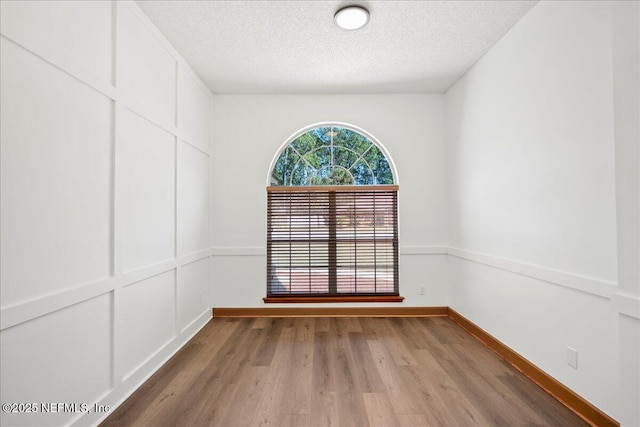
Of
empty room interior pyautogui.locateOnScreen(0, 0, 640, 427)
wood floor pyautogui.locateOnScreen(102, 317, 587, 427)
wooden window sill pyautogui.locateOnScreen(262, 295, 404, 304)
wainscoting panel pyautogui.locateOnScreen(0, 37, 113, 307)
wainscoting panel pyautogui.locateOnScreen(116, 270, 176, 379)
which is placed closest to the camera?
wainscoting panel pyautogui.locateOnScreen(0, 37, 113, 307)

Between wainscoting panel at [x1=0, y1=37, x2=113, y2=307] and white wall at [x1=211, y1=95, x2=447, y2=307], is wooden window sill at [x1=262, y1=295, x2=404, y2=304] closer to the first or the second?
white wall at [x1=211, y1=95, x2=447, y2=307]

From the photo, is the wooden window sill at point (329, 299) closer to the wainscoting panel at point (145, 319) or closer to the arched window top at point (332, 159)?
the wainscoting panel at point (145, 319)

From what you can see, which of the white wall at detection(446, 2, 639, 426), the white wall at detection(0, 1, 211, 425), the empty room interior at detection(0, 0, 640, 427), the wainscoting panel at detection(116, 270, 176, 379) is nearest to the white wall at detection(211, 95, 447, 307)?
the empty room interior at detection(0, 0, 640, 427)

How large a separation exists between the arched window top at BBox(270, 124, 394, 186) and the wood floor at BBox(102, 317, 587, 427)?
1841 mm

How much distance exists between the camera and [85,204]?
1700mm

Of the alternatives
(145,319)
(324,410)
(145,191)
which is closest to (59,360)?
(145,319)

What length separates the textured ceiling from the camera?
226cm

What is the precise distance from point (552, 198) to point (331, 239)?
231 cm

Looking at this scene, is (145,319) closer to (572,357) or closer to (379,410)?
(379,410)

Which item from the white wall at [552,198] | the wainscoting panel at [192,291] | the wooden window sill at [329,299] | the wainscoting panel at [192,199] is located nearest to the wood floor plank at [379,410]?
the white wall at [552,198]

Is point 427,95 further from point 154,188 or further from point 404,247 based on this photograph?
point 154,188

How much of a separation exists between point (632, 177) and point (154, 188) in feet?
9.50

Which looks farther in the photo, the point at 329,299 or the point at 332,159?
the point at 332,159

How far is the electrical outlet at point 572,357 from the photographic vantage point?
1.92 metres
